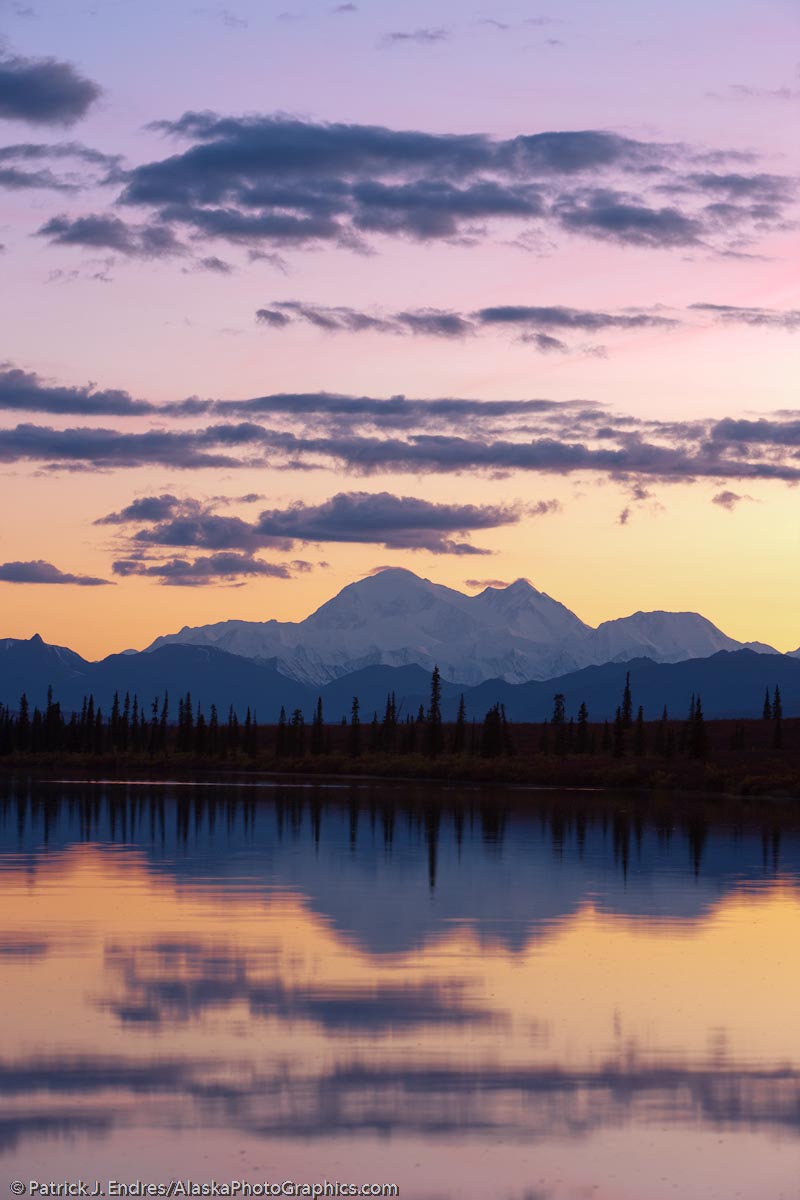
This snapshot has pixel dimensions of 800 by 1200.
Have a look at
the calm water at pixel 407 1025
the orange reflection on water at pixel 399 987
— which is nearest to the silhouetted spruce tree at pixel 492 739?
the calm water at pixel 407 1025

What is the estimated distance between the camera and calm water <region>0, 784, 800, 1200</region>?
51.0ft

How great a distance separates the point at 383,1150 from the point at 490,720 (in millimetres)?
152562

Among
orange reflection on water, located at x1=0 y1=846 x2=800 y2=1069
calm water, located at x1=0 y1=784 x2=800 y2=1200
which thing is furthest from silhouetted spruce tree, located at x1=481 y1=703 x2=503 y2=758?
orange reflection on water, located at x1=0 y1=846 x2=800 y2=1069

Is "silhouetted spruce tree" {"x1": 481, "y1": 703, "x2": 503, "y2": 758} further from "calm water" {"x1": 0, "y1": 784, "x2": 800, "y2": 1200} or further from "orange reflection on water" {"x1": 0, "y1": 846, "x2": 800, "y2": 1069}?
"orange reflection on water" {"x1": 0, "y1": 846, "x2": 800, "y2": 1069}

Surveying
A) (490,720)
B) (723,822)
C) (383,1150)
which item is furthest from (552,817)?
(490,720)

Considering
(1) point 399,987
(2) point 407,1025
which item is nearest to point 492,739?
(1) point 399,987

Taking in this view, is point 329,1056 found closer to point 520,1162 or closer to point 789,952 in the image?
point 520,1162

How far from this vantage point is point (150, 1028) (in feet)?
69.3

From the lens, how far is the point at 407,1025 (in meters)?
21.6

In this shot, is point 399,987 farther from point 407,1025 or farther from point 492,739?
point 492,739

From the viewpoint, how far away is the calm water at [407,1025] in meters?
15.5

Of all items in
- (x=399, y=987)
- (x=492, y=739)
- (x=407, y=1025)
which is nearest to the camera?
(x=407, y=1025)

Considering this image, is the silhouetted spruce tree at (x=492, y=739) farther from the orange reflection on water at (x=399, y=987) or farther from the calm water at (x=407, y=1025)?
the orange reflection on water at (x=399, y=987)

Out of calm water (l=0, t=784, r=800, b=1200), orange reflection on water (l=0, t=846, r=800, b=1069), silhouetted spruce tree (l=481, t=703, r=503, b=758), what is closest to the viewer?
calm water (l=0, t=784, r=800, b=1200)
